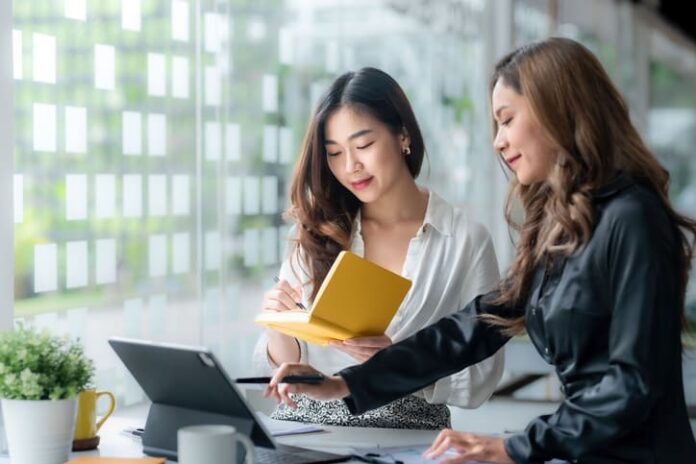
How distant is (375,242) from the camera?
296cm

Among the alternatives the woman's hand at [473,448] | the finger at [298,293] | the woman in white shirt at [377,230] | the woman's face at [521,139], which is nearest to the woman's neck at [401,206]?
the woman in white shirt at [377,230]

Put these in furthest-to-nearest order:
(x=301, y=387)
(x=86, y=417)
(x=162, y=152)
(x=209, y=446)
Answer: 1. (x=162, y=152)
2. (x=301, y=387)
3. (x=86, y=417)
4. (x=209, y=446)

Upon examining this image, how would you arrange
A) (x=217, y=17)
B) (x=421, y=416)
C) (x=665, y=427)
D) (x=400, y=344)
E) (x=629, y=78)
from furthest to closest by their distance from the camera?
(x=629, y=78)
(x=217, y=17)
(x=421, y=416)
(x=400, y=344)
(x=665, y=427)

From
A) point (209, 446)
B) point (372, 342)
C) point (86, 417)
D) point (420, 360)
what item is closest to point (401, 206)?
point (372, 342)

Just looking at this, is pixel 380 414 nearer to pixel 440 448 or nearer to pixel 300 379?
pixel 300 379

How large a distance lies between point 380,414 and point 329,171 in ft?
2.24

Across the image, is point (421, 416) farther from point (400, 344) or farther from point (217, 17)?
point (217, 17)

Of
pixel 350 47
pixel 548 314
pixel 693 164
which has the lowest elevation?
pixel 693 164

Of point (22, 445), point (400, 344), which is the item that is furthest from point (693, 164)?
point (22, 445)

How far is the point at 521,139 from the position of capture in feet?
7.04

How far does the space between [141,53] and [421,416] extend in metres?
1.31

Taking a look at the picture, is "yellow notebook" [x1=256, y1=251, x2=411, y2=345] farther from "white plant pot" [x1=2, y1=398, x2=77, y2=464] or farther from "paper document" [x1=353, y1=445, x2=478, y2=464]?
"white plant pot" [x1=2, y1=398, x2=77, y2=464]

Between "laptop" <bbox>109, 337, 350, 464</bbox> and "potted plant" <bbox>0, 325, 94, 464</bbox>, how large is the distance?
0.49 ft

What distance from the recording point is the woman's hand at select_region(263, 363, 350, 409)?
7.76ft
